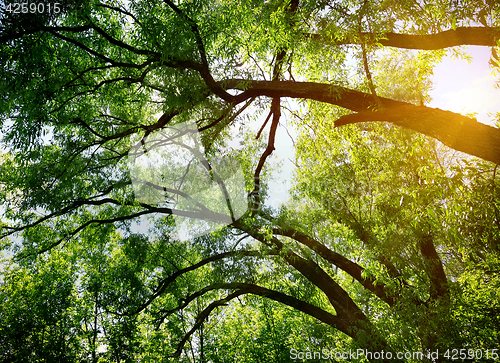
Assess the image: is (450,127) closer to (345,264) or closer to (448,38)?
(448,38)

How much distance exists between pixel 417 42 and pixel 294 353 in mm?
12740

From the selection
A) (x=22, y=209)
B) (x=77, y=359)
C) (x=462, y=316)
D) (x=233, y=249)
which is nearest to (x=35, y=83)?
(x=22, y=209)

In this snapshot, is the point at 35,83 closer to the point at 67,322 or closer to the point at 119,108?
the point at 119,108

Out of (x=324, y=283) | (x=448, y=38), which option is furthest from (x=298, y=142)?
(x=448, y=38)

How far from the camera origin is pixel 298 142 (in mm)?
7930

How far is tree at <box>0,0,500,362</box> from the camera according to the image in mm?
3561

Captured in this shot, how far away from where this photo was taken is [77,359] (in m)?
13.7

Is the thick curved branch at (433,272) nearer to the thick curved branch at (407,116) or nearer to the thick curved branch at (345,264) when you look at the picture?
the thick curved branch at (345,264)

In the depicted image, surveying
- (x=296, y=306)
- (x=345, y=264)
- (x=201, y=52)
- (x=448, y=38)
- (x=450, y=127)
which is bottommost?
(x=296, y=306)

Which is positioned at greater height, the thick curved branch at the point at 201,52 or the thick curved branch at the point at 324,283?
the thick curved branch at the point at 201,52

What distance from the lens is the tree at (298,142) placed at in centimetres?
356

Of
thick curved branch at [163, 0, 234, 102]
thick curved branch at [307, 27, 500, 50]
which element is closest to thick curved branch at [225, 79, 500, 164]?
thick curved branch at [163, 0, 234, 102]

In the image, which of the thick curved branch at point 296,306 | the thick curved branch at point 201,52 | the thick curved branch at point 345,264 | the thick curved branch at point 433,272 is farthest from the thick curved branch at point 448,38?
the thick curved branch at point 296,306

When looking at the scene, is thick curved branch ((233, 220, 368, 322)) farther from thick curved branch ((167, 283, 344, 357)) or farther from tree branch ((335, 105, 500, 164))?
tree branch ((335, 105, 500, 164))
